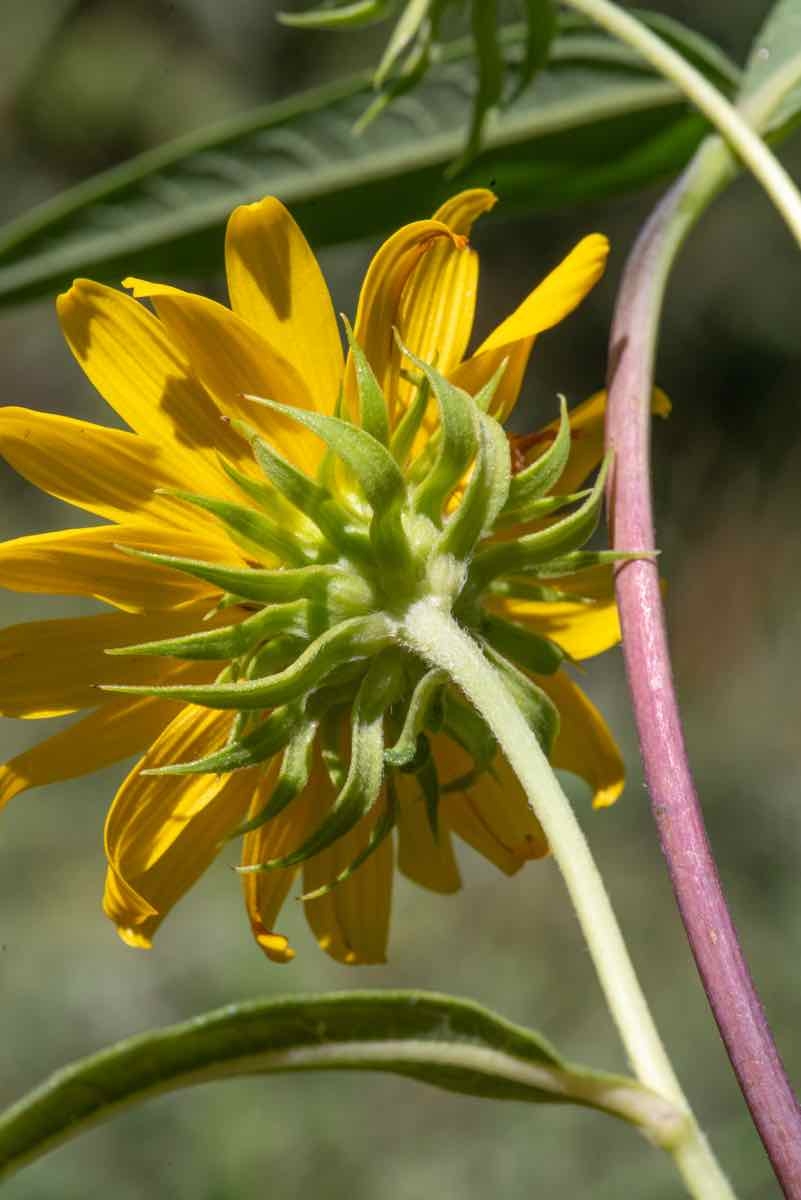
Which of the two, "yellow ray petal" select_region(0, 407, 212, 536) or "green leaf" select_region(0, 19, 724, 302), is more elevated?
"green leaf" select_region(0, 19, 724, 302)

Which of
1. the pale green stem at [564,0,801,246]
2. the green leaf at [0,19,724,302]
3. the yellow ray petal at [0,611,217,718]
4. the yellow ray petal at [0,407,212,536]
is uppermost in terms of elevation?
the green leaf at [0,19,724,302]

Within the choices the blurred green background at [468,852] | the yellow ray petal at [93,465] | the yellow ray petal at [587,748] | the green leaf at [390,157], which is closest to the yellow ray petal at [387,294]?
the yellow ray petal at [93,465]

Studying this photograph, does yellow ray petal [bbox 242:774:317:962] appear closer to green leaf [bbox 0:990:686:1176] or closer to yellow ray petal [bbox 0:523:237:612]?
yellow ray petal [bbox 0:523:237:612]

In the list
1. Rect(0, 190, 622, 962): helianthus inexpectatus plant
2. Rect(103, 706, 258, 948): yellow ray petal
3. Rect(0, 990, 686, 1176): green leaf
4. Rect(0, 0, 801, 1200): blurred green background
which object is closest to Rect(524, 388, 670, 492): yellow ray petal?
Rect(0, 190, 622, 962): helianthus inexpectatus plant

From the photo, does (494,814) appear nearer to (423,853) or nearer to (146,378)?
(423,853)

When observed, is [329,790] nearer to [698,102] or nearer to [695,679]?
[698,102]

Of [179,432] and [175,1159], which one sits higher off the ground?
[175,1159]

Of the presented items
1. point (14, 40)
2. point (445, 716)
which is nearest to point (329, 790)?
point (445, 716)

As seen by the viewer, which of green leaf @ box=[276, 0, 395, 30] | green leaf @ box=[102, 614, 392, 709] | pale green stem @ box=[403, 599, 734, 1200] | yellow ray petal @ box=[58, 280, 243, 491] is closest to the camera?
pale green stem @ box=[403, 599, 734, 1200]
